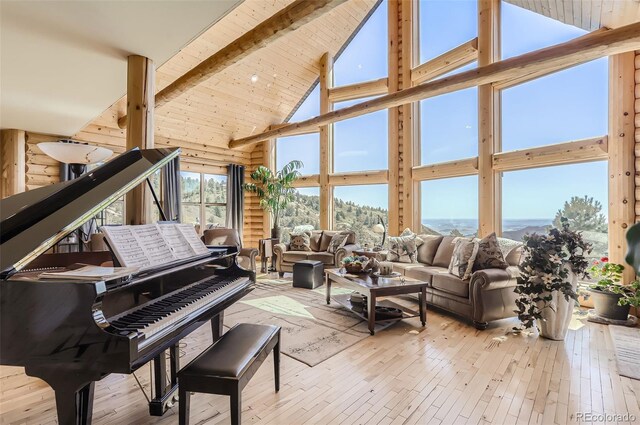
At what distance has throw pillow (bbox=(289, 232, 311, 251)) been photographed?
628 cm

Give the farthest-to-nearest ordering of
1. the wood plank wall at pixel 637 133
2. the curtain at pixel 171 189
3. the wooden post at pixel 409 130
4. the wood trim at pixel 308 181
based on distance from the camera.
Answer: the wood trim at pixel 308 181, the curtain at pixel 171 189, the wooden post at pixel 409 130, the wood plank wall at pixel 637 133

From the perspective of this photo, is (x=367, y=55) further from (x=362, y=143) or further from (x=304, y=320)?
(x=304, y=320)

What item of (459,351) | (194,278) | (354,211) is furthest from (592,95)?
(194,278)

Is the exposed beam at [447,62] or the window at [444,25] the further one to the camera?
the window at [444,25]

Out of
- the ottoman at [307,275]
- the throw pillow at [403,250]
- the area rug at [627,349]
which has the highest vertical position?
the throw pillow at [403,250]

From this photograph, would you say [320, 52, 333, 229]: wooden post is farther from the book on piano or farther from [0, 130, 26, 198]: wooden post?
[0, 130, 26, 198]: wooden post

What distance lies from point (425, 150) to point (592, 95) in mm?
2536

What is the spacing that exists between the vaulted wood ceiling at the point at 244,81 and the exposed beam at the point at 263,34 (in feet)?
6.15

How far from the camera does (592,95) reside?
3998 mm

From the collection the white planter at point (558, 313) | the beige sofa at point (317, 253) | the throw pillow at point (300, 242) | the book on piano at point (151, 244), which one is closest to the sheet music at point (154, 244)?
the book on piano at point (151, 244)

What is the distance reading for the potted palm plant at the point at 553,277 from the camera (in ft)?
9.64

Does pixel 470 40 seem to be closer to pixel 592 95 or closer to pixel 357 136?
pixel 592 95

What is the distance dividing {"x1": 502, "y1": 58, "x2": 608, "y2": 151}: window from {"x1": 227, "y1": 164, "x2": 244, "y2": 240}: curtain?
19.0 ft

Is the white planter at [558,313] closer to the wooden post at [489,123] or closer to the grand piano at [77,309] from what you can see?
the wooden post at [489,123]
